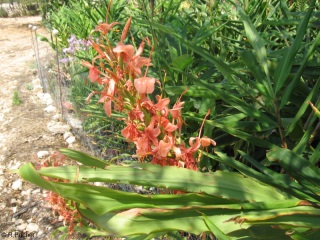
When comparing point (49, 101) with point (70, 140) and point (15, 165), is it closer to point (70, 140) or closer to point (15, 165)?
point (70, 140)

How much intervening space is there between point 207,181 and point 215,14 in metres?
1.38

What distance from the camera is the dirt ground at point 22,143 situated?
7.91 feet

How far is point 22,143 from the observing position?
10.9 feet

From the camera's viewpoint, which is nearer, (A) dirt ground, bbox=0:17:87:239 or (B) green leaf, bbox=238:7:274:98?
(B) green leaf, bbox=238:7:274:98

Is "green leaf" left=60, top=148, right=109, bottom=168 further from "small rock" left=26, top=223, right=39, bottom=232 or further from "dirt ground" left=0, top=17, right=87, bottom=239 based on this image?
"small rock" left=26, top=223, right=39, bottom=232

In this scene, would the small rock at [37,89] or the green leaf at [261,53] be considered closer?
the green leaf at [261,53]

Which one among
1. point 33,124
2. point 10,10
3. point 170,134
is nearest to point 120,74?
point 170,134

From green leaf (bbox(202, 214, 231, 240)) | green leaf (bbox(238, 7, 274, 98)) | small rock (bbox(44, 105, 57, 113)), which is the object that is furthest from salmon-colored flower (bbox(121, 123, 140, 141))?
small rock (bbox(44, 105, 57, 113))

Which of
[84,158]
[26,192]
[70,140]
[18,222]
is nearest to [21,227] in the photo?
[18,222]

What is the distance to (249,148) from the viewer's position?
1.43m

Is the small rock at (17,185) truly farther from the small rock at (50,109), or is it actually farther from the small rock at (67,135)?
the small rock at (50,109)

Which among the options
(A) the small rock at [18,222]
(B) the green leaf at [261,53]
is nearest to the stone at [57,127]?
(A) the small rock at [18,222]

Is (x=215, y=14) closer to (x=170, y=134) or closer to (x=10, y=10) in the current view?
(x=170, y=134)

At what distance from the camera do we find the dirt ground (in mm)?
2410
